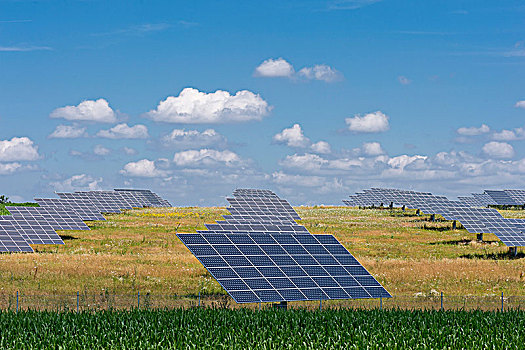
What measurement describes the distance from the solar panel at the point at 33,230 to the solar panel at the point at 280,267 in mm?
27554

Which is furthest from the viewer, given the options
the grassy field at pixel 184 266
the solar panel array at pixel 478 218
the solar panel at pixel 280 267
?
the solar panel array at pixel 478 218

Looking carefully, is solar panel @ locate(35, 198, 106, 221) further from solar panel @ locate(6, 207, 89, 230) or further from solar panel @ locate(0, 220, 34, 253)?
solar panel @ locate(0, 220, 34, 253)

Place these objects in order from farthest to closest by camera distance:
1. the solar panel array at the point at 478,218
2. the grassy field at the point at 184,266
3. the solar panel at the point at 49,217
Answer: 1. the solar panel at the point at 49,217
2. the solar panel array at the point at 478,218
3. the grassy field at the point at 184,266

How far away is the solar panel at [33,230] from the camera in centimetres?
5441

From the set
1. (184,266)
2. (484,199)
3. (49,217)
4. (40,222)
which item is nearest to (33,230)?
(40,222)

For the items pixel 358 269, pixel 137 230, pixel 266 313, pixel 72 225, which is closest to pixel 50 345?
pixel 266 313

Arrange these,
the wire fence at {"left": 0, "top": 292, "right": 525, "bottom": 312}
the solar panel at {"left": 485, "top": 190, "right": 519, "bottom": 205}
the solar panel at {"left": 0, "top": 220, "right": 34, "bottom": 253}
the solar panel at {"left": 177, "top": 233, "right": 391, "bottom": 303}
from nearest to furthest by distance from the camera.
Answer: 1. the solar panel at {"left": 177, "top": 233, "right": 391, "bottom": 303}
2. the wire fence at {"left": 0, "top": 292, "right": 525, "bottom": 312}
3. the solar panel at {"left": 0, "top": 220, "right": 34, "bottom": 253}
4. the solar panel at {"left": 485, "top": 190, "right": 519, "bottom": 205}

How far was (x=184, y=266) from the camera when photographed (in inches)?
1697

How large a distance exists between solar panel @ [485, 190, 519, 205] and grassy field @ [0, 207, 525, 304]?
62664 millimetres

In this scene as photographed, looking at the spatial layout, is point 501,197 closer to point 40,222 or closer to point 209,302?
point 40,222

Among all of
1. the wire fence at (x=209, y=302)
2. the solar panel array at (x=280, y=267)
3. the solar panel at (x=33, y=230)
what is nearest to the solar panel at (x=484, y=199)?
the solar panel at (x=33, y=230)

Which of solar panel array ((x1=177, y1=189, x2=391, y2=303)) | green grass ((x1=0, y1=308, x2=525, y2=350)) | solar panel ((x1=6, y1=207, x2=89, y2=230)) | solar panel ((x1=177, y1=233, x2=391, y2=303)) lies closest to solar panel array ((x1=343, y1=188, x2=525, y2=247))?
solar panel array ((x1=177, y1=189, x2=391, y2=303))

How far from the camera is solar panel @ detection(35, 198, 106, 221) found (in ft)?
283

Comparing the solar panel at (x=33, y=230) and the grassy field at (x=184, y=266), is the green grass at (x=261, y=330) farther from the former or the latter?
the solar panel at (x=33, y=230)
